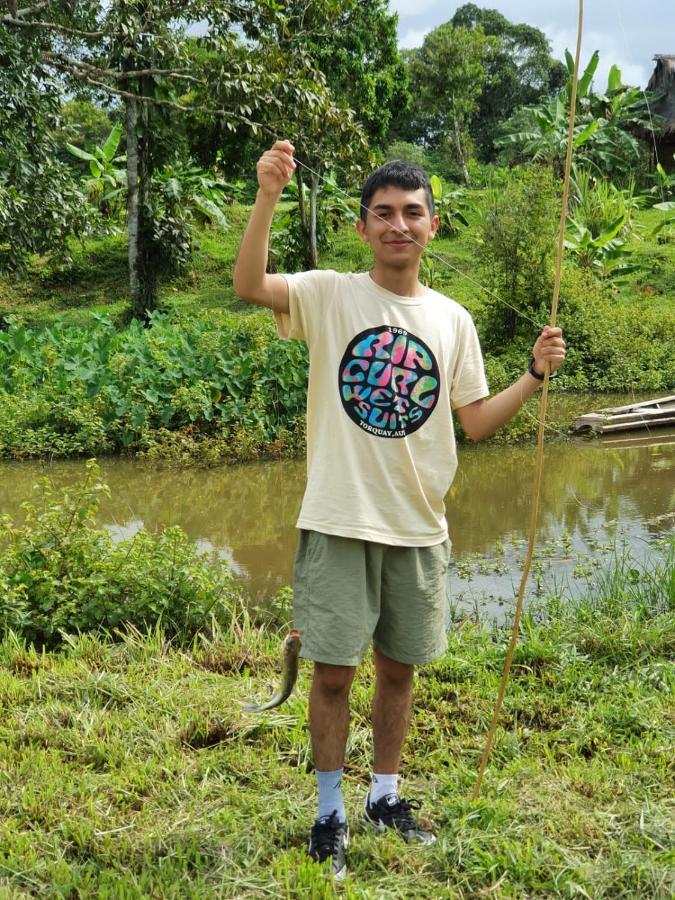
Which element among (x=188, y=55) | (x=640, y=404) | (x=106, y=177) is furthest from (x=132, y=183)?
(x=640, y=404)

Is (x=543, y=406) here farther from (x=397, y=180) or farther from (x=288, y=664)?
(x=288, y=664)

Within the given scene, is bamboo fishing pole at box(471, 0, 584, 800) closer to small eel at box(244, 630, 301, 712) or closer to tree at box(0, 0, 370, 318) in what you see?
small eel at box(244, 630, 301, 712)

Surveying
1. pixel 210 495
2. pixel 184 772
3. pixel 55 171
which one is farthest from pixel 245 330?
pixel 184 772

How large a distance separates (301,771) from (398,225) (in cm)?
158

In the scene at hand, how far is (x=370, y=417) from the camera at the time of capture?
2219mm

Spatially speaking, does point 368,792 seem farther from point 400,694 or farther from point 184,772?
point 184,772

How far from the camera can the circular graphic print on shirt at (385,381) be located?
2.22 meters

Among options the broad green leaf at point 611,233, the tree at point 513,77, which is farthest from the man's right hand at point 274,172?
the tree at point 513,77

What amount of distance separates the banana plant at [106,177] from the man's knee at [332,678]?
17.0m

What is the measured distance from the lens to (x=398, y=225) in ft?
7.48

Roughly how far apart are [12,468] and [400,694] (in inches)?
240

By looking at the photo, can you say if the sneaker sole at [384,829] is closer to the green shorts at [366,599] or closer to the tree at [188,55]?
the green shorts at [366,599]

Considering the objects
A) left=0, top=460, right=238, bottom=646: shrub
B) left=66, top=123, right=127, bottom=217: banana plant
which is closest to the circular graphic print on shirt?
left=0, top=460, right=238, bottom=646: shrub

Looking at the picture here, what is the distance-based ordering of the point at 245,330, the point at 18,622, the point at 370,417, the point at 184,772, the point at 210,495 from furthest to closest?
the point at 245,330 → the point at 210,495 → the point at 18,622 → the point at 184,772 → the point at 370,417
